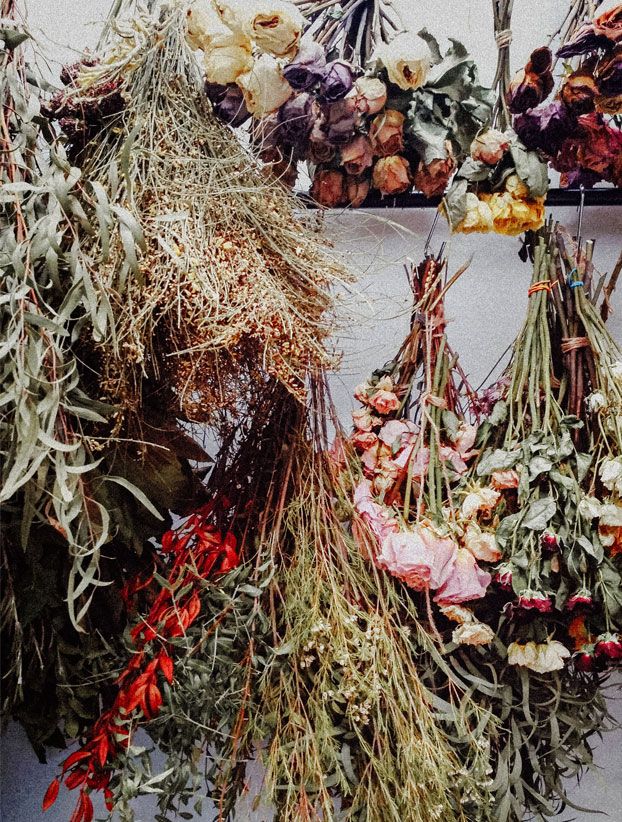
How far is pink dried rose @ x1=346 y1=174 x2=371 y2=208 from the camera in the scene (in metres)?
1.07

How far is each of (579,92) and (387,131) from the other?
10.4 inches

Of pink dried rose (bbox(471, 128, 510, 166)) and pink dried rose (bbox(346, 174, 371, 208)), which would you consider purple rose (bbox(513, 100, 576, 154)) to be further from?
pink dried rose (bbox(346, 174, 371, 208))

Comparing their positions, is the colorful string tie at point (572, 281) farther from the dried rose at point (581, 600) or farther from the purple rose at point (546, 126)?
the dried rose at point (581, 600)

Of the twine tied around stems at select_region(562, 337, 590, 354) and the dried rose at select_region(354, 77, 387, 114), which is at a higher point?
the dried rose at select_region(354, 77, 387, 114)

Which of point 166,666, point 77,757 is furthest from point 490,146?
point 77,757

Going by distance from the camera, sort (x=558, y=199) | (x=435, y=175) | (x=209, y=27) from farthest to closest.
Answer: (x=558, y=199), (x=435, y=175), (x=209, y=27)

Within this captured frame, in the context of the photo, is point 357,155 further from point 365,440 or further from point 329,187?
point 365,440

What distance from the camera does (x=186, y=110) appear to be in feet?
3.20

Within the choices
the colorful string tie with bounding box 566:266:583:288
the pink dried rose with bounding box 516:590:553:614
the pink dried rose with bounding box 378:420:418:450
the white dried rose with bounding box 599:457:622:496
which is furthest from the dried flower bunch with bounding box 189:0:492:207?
the pink dried rose with bounding box 516:590:553:614

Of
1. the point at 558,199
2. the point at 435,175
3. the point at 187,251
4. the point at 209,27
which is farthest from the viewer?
the point at 558,199

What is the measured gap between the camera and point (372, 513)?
98 cm

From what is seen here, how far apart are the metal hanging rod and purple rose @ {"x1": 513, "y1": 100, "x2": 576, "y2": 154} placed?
161 millimetres

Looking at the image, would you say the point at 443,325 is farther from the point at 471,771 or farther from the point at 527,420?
the point at 471,771

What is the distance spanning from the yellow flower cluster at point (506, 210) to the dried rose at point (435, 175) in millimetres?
50
